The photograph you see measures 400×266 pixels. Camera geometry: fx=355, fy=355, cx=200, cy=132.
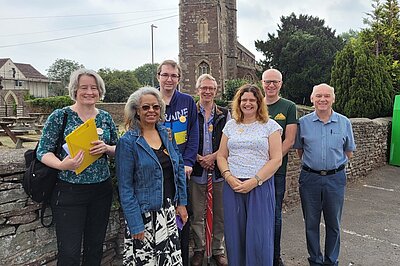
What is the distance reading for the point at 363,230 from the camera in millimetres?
5762

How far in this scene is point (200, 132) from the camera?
3.97 meters

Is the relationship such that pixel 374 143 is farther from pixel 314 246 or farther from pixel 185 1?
pixel 185 1

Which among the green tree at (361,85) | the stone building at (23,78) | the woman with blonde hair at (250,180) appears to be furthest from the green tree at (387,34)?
the stone building at (23,78)

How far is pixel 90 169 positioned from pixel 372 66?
1335cm

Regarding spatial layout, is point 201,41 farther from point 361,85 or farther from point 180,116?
point 180,116

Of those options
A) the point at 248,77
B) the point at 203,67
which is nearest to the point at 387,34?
the point at 203,67

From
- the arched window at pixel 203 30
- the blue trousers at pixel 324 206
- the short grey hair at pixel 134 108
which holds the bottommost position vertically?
the blue trousers at pixel 324 206

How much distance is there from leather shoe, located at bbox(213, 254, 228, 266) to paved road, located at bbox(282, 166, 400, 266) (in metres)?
0.86

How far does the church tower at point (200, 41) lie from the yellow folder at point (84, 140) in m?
32.0

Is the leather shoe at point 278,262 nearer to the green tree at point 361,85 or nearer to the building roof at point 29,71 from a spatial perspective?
the green tree at point 361,85

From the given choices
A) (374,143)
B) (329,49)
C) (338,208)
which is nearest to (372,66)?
(374,143)

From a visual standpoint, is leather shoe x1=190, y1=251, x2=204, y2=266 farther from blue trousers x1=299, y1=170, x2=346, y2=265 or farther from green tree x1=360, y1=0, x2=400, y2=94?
green tree x1=360, y1=0, x2=400, y2=94

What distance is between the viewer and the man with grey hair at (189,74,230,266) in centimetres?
397

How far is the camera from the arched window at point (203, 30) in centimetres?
3512
